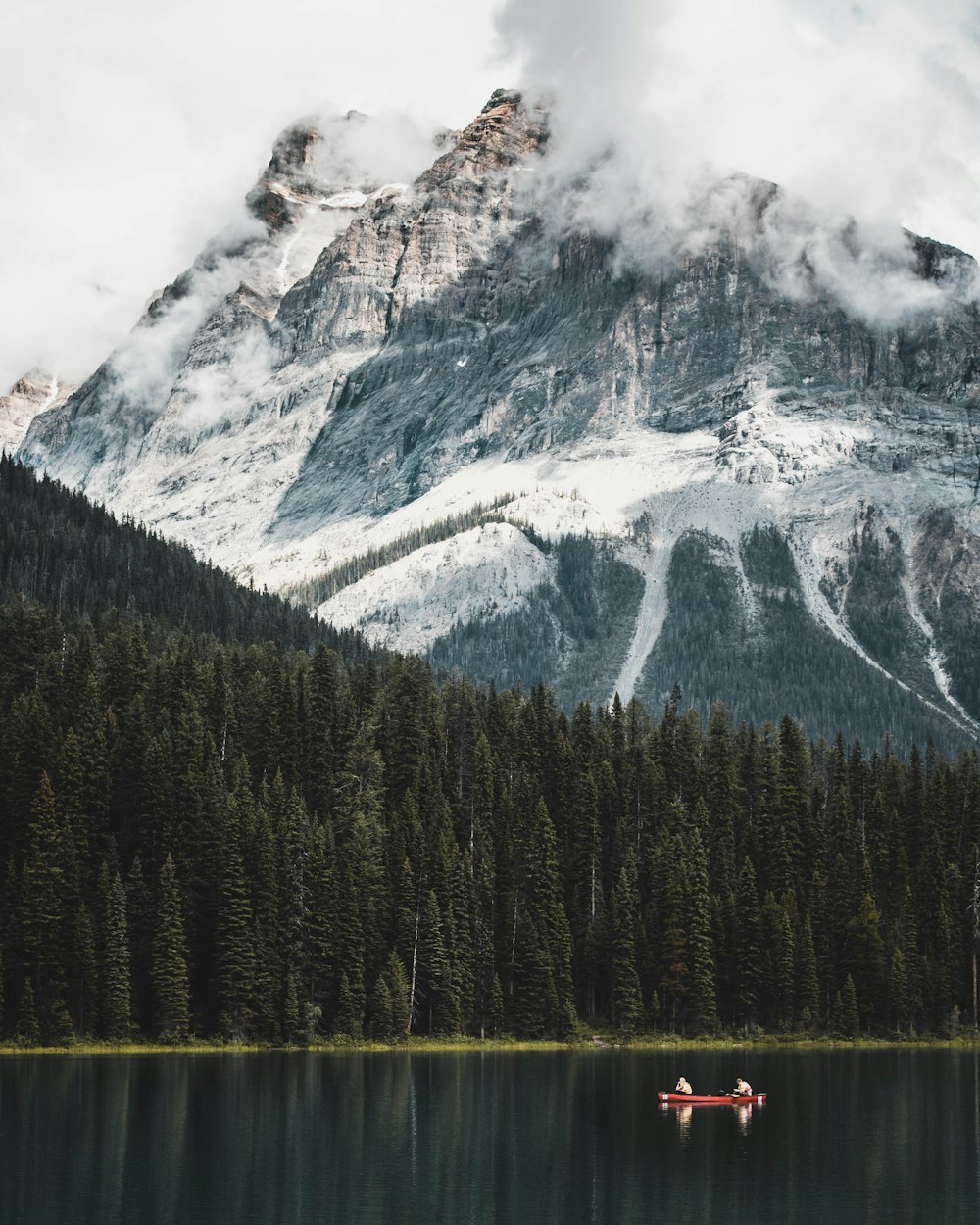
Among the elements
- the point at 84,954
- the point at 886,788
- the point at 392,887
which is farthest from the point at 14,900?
the point at 886,788

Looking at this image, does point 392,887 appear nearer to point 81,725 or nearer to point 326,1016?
point 326,1016

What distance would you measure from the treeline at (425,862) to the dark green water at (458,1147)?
47.3 feet

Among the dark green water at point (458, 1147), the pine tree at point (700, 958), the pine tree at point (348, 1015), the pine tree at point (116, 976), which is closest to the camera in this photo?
the dark green water at point (458, 1147)

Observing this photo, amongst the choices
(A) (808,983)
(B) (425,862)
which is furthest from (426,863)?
(A) (808,983)

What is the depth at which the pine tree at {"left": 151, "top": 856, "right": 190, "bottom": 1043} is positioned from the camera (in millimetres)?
121312

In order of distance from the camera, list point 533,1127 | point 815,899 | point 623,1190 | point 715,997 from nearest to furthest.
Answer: point 623,1190, point 533,1127, point 715,997, point 815,899

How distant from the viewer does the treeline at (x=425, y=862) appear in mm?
124688

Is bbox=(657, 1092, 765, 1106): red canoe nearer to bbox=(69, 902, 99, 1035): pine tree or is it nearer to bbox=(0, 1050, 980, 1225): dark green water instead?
bbox=(0, 1050, 980, 1225): dark green water

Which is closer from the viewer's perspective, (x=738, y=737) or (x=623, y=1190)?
(x=623, y=1190)

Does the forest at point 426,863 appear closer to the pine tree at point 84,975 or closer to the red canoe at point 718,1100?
the pine tree at point 84,975

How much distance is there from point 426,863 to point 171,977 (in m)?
24.8

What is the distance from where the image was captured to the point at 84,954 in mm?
118312

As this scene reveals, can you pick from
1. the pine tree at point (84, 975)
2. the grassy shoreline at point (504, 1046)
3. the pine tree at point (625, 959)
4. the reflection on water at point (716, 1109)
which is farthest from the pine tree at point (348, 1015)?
the reflection on water at point (716, 1109)

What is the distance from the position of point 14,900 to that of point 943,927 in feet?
261
